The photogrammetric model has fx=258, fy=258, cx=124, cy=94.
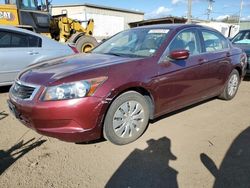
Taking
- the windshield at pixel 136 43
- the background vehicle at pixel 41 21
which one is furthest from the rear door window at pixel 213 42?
the background vehicle at pixel 41 21

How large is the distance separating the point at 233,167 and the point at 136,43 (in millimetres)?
2333

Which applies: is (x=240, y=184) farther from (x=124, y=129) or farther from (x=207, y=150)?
(x=124, y=129)

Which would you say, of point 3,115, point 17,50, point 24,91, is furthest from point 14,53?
point 24,91

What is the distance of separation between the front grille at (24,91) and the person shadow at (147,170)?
4.50 ft

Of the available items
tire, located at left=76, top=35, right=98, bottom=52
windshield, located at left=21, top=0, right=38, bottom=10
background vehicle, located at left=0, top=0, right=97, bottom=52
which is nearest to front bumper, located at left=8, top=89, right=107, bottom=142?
background vehicle, located at left=0, top=0, right=97, bottom=52

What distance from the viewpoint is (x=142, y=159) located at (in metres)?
3.12

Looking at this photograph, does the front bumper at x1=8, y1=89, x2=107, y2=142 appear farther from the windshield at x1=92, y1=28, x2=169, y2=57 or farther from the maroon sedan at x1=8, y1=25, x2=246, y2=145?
the windshield at x1=92, y1=28, x2=169, y2=57

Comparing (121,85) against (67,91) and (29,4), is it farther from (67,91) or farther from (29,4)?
(29,4)

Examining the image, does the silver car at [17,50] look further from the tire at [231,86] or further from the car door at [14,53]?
the tire at [231,86]

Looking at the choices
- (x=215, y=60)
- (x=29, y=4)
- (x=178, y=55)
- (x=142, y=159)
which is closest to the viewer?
(x=142, y=159)

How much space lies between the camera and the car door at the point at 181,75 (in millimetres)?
3733

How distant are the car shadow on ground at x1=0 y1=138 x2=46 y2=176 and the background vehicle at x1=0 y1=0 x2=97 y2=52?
6.91 m

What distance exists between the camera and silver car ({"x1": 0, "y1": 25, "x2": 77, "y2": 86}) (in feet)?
18.5

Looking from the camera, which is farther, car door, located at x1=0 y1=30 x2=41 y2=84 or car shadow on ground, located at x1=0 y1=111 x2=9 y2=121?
car door, located at x1=0 y1=30 x2=41 y2=84
